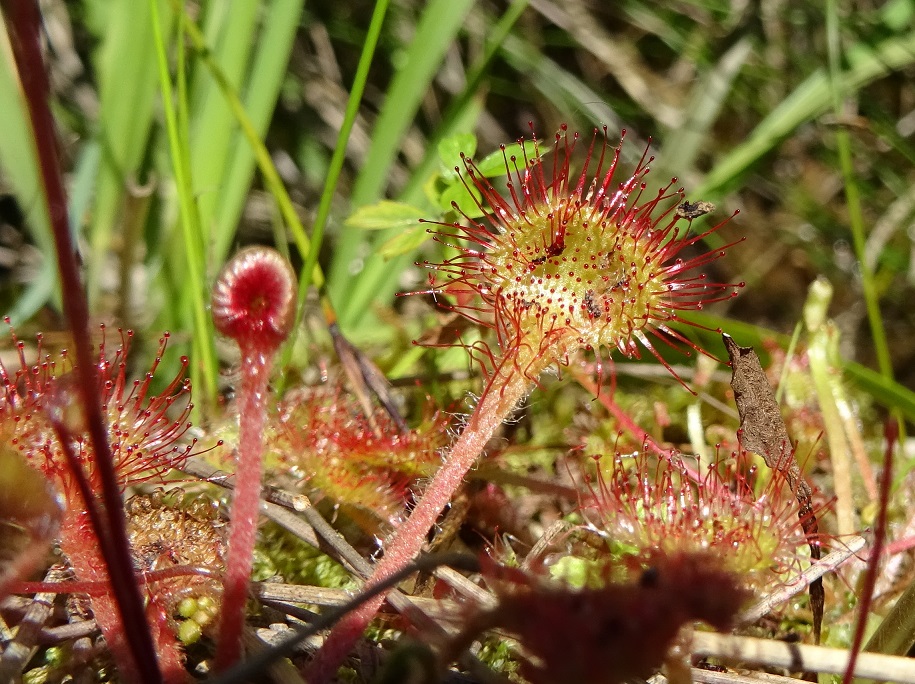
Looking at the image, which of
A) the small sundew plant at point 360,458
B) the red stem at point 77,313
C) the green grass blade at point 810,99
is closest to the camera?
the red stem at point 77,313

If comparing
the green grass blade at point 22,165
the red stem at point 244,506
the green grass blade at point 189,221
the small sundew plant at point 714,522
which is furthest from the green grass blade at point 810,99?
the green grass blade at point 22,165

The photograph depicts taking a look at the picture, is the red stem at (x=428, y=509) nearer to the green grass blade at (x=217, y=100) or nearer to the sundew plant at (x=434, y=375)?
the sundew plant at (x=434, y=375)

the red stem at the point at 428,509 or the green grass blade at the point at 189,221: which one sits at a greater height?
the green grass blade at the point at 189,221

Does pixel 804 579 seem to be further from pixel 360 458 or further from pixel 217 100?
pixel 217 100

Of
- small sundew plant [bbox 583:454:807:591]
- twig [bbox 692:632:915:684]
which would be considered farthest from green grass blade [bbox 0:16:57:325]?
twig [bbox 692:632:915:684]

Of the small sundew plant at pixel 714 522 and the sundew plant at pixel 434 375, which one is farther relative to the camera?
the small sundew plant at pixel 714 522

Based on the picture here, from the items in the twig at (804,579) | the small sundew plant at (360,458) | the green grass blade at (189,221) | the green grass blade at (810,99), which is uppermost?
the green grass blade at (810,99)
